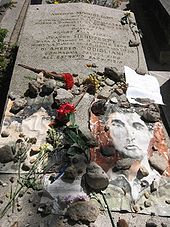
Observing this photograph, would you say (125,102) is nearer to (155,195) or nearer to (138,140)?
(138,140)

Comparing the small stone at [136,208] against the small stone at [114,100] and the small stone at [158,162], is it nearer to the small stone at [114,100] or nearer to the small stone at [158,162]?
the small stone at [158,162]

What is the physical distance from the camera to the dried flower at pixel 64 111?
3.32 m

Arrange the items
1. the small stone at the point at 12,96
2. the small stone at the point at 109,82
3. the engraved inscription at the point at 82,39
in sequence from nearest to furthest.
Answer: the small stone at the point at 12,96, the small stone at the point at 109,82, the engraved inscription at the point at 82,39

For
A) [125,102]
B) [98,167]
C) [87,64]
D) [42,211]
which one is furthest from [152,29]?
[42,211]

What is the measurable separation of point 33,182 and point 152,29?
475 centimetres

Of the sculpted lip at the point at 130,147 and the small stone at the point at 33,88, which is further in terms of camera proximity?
the small stone at the point at 33,88

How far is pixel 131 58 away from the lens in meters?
4.39

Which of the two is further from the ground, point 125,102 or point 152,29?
point 125,102

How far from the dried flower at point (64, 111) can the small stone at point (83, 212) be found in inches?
37.9

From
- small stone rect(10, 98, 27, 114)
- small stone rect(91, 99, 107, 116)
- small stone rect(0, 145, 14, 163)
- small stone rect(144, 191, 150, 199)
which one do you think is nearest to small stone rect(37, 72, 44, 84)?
small stone rect(10, 98, 27, 114)

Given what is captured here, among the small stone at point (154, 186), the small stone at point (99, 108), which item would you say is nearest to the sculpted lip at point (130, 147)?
the small stone at point (154, 186)

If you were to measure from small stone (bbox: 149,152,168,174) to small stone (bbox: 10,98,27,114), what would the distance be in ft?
4.36

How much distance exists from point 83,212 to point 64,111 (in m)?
1.08

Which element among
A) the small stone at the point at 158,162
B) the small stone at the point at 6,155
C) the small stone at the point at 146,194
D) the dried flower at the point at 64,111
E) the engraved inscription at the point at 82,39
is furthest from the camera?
the engraved inscription at the point at 82,39
